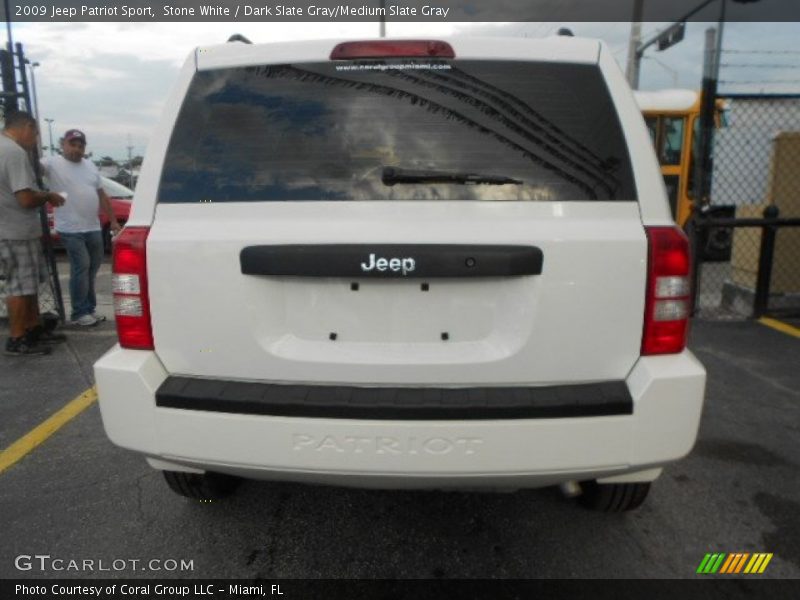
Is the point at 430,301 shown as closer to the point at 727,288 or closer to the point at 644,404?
the point at 644,404

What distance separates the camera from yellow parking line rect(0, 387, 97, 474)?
126 inches

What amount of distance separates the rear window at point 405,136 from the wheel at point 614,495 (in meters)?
1.20

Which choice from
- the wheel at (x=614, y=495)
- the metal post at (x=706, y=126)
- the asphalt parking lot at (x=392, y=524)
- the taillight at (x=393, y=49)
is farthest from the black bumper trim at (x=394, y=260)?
the metal post at (x=706, y=126)

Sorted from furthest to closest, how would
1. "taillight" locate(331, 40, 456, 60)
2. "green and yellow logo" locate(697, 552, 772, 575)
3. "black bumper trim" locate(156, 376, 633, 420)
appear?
"green and yellow logo" locate(697, 552, 772, 575)
"taillight" locate(331, 40, 456, 60)
"black bumper trim" locate(156, 376, 633, 420)

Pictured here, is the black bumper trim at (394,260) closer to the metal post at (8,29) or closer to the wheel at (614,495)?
Result: the wheel at (614,495)

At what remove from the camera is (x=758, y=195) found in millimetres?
6504

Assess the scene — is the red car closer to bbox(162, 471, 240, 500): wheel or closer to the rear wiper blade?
bbox(162, 471, 240, 500): wheel

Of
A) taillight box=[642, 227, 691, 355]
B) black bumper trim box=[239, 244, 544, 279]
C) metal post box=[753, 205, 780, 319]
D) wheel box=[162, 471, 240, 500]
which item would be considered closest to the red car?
wheel box=[162, 471, 240, 500]

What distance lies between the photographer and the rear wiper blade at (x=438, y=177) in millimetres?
1889

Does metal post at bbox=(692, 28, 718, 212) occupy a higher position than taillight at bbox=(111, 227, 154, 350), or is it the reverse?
metal post at bbox=(692, 28, 718, 212)

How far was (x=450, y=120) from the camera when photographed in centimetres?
193

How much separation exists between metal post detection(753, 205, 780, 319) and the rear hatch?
4.94 meters

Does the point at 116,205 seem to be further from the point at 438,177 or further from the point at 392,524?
the point at 438,177

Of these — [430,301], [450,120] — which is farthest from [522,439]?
[450,120]
